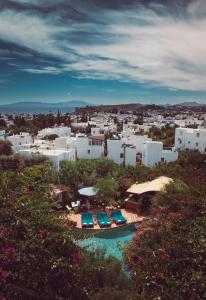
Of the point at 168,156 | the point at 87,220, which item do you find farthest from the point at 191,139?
the point at 87,220

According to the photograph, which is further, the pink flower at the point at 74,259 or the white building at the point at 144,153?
the white building at the point at 144,153

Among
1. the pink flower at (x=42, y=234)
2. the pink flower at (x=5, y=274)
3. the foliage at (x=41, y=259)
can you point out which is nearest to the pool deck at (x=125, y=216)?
the foliage at (x=41, y=259)

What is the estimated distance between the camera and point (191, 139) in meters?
46.2

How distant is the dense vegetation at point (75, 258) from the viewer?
6621mm

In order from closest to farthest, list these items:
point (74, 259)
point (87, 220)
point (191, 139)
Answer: point (74, 259)
point (87, 220)
point (191, 139)

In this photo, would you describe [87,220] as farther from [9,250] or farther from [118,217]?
[9,250]

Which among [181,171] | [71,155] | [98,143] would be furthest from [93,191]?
[98,143]

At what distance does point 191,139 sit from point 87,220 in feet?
106

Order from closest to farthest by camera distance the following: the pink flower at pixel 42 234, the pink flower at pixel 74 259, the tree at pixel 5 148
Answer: the pink flower at pixel 42 234, the pink flower at pixel 74 259, the tree at pixel 5 148

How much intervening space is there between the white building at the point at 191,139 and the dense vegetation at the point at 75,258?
36.1 m

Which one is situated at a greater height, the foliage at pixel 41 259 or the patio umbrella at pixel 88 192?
the foliage at pixel 41 259

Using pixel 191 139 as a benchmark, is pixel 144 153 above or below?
below

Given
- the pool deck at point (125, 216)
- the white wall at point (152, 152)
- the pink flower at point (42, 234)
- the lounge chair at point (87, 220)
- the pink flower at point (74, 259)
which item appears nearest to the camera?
the pink flower at point (42, 234)

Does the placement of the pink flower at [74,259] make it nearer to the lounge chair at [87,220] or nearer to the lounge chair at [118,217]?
the lounge chair at [87,220]
